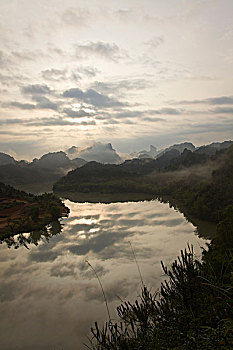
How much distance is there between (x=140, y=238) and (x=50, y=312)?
58.6ft

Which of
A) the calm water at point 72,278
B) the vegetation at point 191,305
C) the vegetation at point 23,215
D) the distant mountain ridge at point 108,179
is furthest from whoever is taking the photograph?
the distant mountain ridge at point 108,179

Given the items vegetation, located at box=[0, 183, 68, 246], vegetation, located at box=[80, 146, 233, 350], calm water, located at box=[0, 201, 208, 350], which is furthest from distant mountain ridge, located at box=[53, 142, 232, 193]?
calm water, located at box=[0, 201, 208, 350]

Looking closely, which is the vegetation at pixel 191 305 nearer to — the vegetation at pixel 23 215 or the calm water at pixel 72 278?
the calm water at pixel 72 278

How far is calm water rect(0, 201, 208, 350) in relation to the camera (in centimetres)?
1423

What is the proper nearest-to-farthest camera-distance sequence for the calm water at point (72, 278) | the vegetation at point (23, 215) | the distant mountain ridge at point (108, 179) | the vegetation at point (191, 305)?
1. the vegetation at point (191, 305)
2. the calm water at point (72, 278)
3. the vegetation at point (23, 215)
4. the distant mountain ridge at point (108, 179)

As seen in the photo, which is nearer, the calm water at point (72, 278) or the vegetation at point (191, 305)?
the vegetation at point (191, 305)

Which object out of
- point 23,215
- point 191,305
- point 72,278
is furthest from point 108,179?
point 191,305

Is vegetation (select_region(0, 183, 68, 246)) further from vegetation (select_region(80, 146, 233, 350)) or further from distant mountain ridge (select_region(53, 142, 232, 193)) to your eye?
distant mountain ridge (select_region(53, 142, 232, 193))

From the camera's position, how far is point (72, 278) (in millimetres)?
20781

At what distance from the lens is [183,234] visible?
3353 cm

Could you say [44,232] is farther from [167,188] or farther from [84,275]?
[167,188]

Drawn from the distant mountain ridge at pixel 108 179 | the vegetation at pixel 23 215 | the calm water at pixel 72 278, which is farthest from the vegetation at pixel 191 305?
the distant mountain ridge at pixel 108 179

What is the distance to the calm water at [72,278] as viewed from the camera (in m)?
14.2

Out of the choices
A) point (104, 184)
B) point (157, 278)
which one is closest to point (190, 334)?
point (157, 278)
